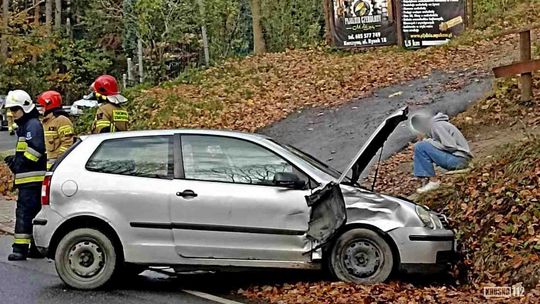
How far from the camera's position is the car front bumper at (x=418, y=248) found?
26.4 ft

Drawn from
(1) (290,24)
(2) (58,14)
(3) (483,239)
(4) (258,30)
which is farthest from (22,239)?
(2) (58,14)

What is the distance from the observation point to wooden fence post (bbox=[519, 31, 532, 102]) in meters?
13.0

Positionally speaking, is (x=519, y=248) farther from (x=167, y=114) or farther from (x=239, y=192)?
(x=167, y=114)

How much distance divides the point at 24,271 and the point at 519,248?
517cm

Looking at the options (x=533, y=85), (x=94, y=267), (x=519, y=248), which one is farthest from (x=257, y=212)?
(x=533, y=85)

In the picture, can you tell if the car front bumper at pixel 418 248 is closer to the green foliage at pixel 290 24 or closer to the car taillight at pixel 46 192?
the car taillight at pixel 46 192

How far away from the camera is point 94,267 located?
27.5 feet

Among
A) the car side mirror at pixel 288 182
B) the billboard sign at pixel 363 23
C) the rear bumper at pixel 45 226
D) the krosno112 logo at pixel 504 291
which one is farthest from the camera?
the billboard sign at pixel 363 23

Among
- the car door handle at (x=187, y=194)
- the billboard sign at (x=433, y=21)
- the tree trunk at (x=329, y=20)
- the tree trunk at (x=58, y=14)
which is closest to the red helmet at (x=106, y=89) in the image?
the car door handle at (x=187, y=194)

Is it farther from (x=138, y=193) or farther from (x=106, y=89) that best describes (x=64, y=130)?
(x=138, y=193)

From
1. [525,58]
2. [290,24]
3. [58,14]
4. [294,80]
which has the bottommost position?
[294,80]

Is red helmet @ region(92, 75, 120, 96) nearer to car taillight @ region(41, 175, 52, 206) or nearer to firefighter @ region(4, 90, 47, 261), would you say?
firefighter @ region(4, 90, 47, 261)

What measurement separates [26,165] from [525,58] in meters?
A: 7.52

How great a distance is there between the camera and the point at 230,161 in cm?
838
